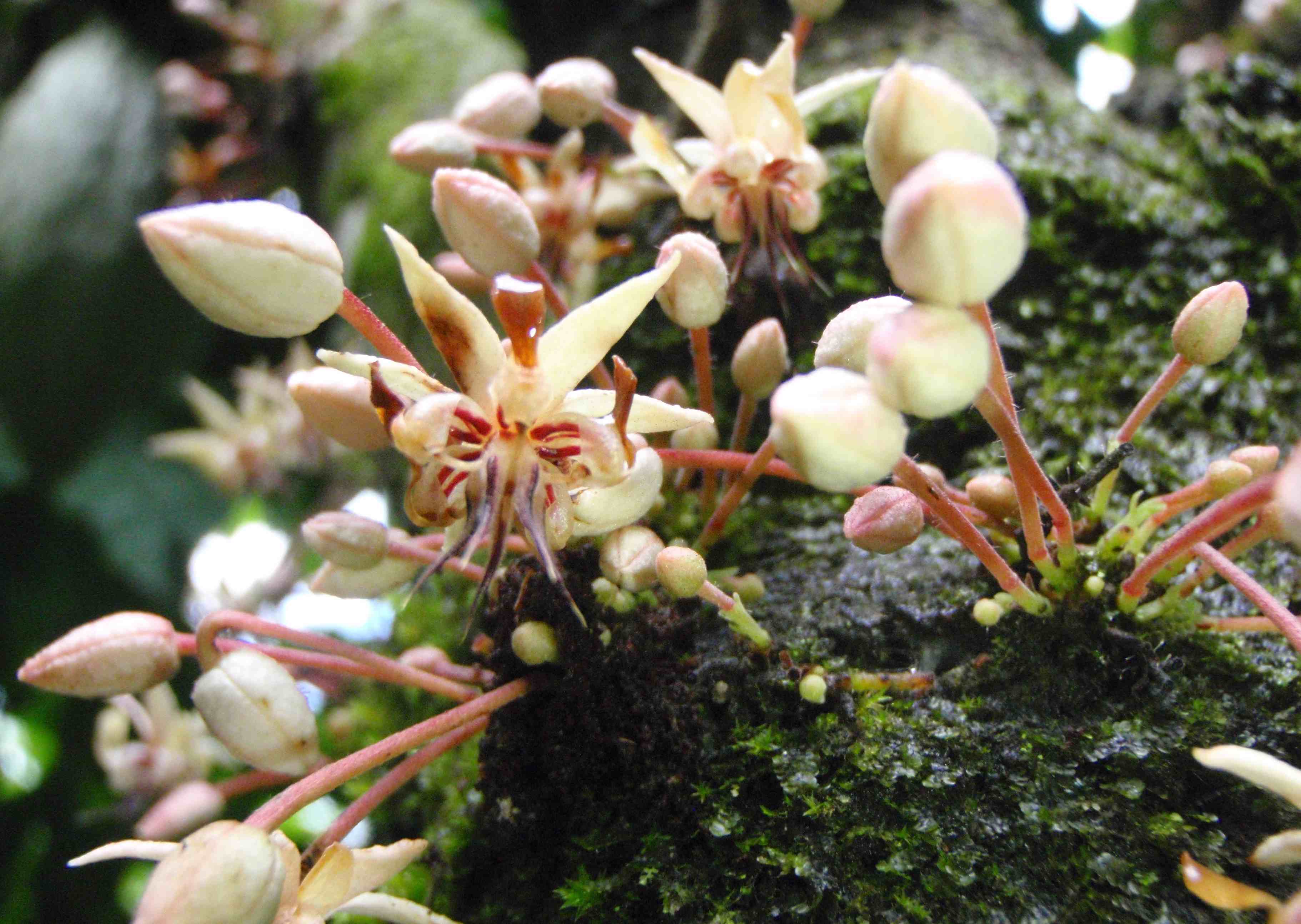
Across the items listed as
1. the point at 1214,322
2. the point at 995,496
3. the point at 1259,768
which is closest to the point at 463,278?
the point at 995,496

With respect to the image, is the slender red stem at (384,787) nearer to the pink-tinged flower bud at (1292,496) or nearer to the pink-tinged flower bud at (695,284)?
the pink-tinged flower bud at (695,284)

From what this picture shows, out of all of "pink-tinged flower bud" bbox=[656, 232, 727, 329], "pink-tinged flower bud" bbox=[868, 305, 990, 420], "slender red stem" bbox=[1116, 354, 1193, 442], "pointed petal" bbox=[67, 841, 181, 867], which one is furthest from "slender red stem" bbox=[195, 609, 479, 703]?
"slender red stem" bbox=[1116, 354, 1193, 442]

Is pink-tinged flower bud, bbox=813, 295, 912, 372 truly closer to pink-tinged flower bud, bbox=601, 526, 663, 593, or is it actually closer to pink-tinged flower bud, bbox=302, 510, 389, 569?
pink-tinged flower bud, bbox=601, 526, 663, 593

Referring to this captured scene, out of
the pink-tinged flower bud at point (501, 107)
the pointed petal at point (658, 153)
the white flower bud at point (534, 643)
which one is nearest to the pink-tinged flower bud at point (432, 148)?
the pink-tinged flower bud at point (501, 107)

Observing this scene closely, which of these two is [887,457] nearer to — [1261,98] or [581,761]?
[581,761]

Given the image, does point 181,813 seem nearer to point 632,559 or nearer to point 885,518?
point 632,559

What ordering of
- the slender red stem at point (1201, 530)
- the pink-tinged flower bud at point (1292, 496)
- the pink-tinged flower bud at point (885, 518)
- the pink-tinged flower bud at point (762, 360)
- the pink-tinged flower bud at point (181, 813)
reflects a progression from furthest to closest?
1. the pink-tinged flower bud at point (181, 813)
2. the pink-tinged flower bud at point (762, 360)
3. the pink-tinged flower bud at point (885, 518)
4. the slender red stem at point (1201, 530)
5. the pink-tinged flower bud at point (1292, 496)

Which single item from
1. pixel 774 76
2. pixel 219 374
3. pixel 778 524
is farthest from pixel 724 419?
pixel 219 374
